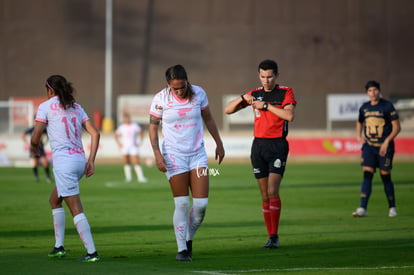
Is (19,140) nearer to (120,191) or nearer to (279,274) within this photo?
(120,191)

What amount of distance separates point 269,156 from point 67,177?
307cm

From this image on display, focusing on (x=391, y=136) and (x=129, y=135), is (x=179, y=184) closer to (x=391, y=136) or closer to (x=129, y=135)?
(x=391, y=136)

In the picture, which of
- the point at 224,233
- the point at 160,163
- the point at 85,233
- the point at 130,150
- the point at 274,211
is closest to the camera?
the point at 85,233

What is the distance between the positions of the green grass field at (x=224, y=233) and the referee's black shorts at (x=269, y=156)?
1032 mm

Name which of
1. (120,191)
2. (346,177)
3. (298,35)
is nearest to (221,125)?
(298,35)

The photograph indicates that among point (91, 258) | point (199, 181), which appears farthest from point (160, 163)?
point (91, 258)

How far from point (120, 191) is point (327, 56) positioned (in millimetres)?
33478

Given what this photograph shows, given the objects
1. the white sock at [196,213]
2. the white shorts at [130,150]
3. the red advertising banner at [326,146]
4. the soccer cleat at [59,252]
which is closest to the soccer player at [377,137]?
the white sock at [196,213]

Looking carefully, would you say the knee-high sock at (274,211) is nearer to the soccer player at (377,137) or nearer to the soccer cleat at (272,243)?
the soccer cleat at (272,243)

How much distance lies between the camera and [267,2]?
5428 cm

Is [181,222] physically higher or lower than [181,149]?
lower

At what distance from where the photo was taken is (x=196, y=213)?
421 inches

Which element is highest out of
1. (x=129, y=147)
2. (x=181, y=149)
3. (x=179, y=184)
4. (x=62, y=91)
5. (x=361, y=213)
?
(x=62, y=91)

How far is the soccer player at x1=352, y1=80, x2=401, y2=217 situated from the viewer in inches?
637
